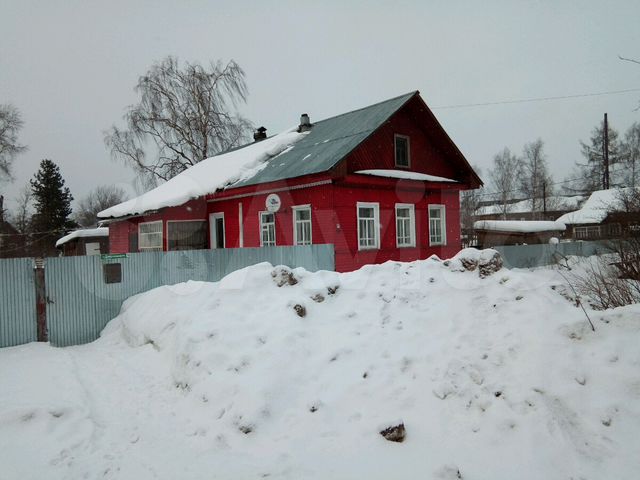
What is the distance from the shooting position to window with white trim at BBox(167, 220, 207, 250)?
55.2ft

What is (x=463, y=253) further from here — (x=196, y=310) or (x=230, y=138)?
(x=230, y=138)

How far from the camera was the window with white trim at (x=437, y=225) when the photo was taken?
16.4 m

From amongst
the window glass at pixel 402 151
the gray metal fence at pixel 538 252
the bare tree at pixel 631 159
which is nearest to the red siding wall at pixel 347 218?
the window glass at pixel 402 151

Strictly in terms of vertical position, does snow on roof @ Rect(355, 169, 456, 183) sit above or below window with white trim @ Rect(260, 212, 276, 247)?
above

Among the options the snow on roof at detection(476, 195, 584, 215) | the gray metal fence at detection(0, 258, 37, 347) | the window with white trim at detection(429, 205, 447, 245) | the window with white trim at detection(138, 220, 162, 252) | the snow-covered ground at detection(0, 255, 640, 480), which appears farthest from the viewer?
the snow on roof at detection(476, 195, 584, 215)

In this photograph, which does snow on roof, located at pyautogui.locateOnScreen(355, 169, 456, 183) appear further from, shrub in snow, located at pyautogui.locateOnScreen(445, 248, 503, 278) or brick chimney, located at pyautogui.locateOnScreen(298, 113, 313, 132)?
shrub in snow, located at pyautogui.locateOnScreen(445, 248, 503, 278)

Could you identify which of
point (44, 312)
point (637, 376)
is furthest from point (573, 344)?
point (44, 312)

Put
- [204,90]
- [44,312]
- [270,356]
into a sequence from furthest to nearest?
[204,90]
[44,312]
[270,356]

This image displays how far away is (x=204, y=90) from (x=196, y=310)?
77.3 ft

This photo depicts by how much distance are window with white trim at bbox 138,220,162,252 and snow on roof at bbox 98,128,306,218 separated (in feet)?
2.33

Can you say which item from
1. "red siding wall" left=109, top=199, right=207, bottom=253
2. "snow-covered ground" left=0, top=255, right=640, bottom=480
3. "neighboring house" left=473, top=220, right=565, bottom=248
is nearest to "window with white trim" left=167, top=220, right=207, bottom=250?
"red siding wall" left=109, top=199, right=207, bottom=253

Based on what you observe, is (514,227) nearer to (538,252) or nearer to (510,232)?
(510,232)

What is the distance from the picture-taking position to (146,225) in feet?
58.9

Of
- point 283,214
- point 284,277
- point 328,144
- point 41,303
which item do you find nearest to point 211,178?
point 283,214
